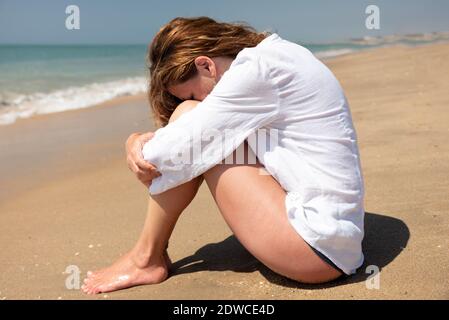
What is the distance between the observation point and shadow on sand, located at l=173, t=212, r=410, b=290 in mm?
2361

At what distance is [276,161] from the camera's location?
7.06 feet

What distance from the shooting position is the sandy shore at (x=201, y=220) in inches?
92.7

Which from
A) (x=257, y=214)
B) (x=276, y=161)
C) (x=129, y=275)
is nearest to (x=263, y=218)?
(x=257, y=214)

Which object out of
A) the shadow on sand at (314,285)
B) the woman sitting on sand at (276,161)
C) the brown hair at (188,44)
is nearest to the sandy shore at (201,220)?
the shadow on sand at (314,285)

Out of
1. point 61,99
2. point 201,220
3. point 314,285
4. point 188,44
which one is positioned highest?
Result: point 188,44

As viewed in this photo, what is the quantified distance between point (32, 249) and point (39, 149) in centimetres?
269

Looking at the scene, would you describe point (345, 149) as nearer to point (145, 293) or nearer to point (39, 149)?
point (145, 293)

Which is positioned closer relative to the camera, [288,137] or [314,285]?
[288,137]

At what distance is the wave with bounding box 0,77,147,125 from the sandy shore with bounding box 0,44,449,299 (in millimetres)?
2663

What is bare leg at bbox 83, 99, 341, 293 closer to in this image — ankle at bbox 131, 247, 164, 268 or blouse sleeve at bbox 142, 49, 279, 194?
blouse sleeve at bbox 142, 49, 279, 194

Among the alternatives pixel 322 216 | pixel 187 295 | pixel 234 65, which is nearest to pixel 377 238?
pixel 322 216

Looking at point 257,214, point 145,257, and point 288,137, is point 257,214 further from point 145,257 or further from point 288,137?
point 145,257

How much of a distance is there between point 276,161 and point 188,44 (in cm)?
60
